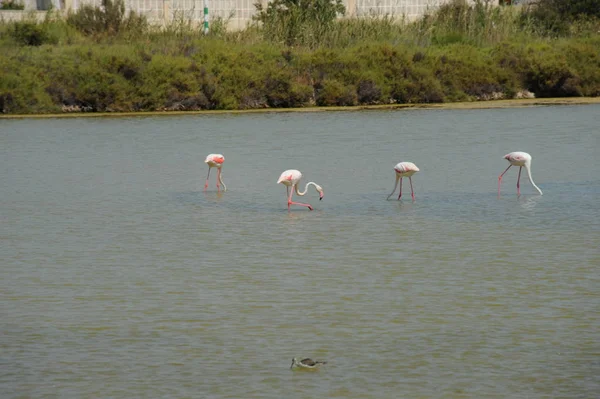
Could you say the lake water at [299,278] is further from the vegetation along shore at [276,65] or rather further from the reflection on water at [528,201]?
the vegetation along shore at [276,65]

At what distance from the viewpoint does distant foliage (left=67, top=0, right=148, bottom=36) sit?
38.1 meters

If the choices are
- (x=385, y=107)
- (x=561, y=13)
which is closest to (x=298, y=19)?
(x=385, y=107)

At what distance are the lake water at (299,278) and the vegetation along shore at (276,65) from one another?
34.9 feet

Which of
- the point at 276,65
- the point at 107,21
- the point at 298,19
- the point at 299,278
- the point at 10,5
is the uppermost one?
the point at 10,5

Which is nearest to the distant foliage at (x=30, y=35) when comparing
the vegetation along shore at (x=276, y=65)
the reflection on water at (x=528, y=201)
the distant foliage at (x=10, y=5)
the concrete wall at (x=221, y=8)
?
the vegetation along shore at (x=276, y=65)

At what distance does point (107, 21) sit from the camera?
38531mm

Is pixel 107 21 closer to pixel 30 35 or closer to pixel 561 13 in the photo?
pixel 30 35

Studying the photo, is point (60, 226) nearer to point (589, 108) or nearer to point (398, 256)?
point (398, 256)

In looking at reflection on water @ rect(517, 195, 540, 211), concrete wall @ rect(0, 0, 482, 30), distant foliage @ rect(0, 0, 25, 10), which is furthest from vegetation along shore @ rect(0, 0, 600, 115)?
reflection on water @ rect(517, 195, 540, 211)

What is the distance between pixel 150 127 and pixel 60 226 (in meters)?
13.7

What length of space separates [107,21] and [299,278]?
2904 cm

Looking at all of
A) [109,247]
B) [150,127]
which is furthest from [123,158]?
[109,247]

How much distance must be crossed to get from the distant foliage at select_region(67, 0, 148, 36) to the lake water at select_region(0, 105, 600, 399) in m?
17.2

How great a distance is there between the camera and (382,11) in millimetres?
50469
